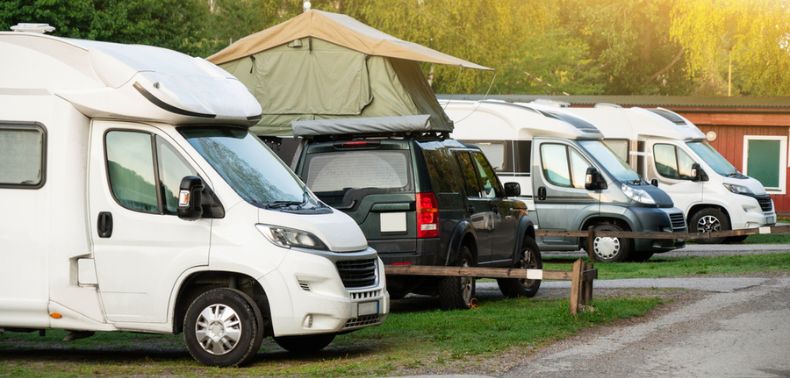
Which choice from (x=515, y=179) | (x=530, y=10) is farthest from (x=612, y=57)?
(x=515, y=179)

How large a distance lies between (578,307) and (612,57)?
183 ft

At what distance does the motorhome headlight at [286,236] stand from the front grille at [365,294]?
0.59 m

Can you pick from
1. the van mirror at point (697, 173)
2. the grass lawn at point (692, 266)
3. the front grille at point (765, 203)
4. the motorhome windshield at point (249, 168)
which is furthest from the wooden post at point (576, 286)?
the front grille at point (765, 203)

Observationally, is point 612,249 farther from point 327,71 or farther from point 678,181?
point 327,71

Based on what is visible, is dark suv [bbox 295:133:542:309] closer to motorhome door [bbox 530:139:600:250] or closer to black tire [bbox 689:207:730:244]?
motorhome door [bbox 530:139:600:250]

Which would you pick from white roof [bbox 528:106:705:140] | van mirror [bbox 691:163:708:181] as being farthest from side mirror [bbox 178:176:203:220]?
van mirror [bbox 691:163:708:181]

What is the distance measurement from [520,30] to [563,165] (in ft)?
94.8

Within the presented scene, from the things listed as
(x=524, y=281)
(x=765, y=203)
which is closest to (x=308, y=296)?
(x=524, y=281)

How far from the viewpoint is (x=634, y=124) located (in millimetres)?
29656

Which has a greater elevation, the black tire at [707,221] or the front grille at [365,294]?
the black tire at [707,221]

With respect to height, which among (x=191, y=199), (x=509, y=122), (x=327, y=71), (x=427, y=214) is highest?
(x=327, y=71)

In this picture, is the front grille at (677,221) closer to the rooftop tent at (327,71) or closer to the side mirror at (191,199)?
the rooftop tent at (327,71)

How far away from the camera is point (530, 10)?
175 ft

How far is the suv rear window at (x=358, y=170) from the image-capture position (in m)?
15.2
